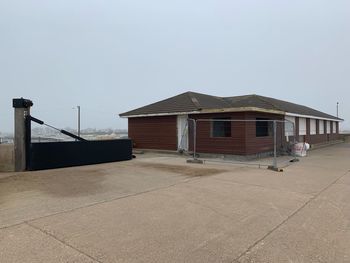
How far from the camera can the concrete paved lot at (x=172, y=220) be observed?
4.11 metres

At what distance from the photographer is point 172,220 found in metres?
5.50

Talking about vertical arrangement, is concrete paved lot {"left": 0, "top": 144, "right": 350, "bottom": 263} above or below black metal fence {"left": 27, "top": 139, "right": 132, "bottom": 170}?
below

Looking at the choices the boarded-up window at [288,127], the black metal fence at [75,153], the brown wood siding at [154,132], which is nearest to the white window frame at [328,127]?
the boarded-up window at [288,127]

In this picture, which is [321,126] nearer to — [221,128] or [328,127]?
[328,127]

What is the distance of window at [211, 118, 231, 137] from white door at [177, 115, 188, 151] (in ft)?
5.90

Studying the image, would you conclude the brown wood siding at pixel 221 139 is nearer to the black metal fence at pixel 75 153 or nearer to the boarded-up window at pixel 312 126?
the black metal fence at pixel 75 153

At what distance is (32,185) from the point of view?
28.3ft

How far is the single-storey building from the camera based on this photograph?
16234mm

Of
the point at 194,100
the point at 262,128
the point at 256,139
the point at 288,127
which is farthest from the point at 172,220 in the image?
the point at 288,127

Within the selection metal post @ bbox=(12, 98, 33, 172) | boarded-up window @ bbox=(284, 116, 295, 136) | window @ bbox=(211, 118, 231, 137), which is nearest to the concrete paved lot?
metal post @ bbox=(12, 98, 33, 172)

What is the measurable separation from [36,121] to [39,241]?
27.8ft

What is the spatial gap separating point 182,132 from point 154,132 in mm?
2248

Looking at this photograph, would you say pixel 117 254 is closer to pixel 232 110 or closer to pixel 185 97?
pixel 232 110

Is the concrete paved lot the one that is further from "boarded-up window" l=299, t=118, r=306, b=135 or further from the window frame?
"boarded-up window" l=299, t=118, r=306, b=135
